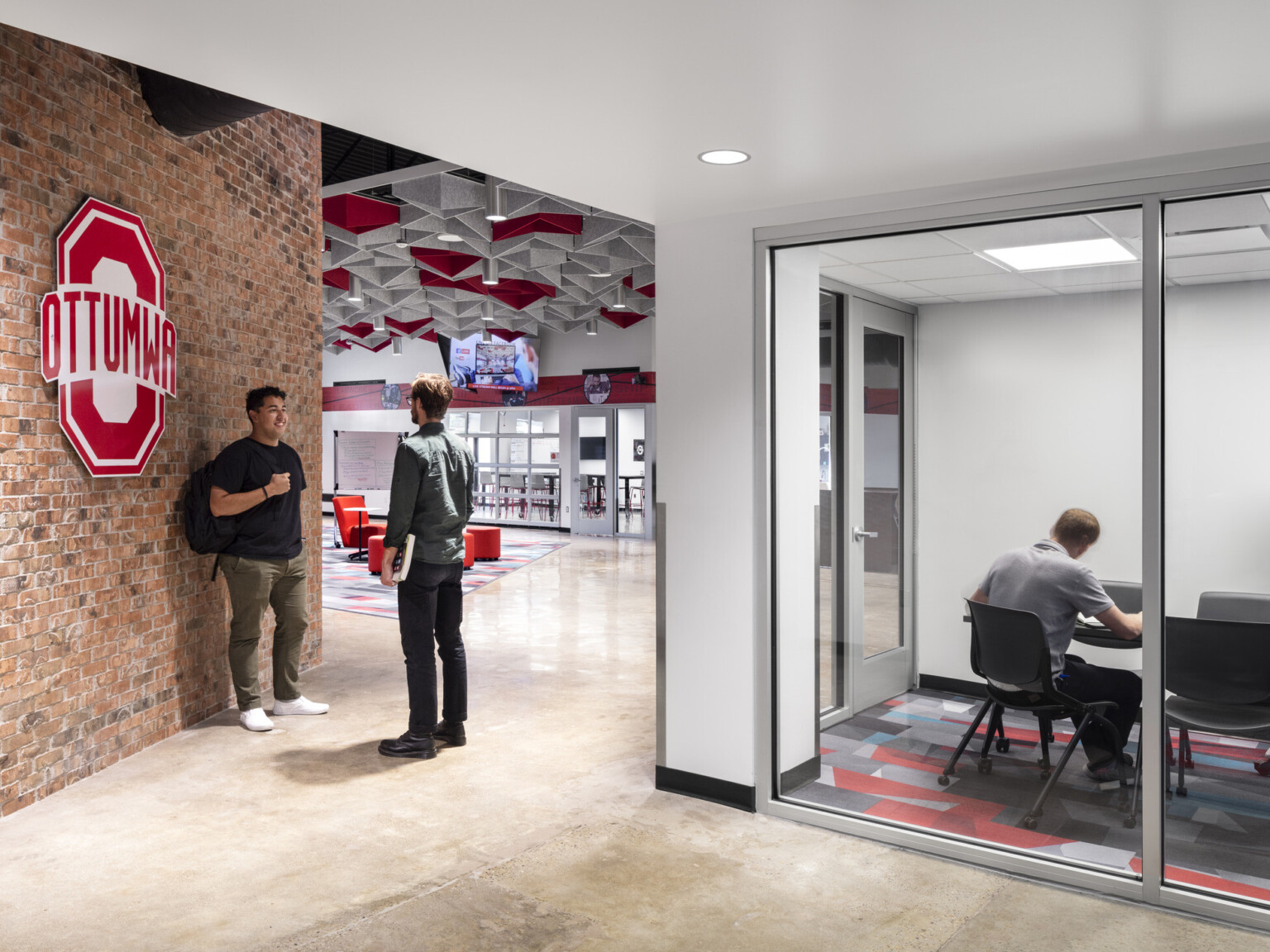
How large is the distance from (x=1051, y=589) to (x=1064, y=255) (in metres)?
1.15

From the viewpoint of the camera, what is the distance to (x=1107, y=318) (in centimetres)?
312

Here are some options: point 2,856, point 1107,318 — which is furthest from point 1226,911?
point 2,856

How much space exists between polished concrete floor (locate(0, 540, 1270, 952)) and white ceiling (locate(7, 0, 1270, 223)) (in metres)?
2.37

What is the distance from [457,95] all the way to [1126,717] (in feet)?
9.38

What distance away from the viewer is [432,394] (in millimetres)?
4520

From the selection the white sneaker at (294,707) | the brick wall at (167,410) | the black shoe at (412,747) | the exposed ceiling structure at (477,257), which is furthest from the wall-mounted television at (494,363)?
the black shoe at (412,747)

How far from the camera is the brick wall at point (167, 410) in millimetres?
3689

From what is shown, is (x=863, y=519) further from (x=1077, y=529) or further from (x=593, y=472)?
(x=593, y=472)

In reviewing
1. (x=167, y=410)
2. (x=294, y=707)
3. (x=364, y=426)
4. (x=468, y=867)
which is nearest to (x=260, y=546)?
(x=167, y=410)

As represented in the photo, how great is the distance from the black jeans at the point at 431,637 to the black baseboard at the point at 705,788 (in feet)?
Answer: 3.69

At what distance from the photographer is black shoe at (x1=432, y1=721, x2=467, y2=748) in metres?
4.65

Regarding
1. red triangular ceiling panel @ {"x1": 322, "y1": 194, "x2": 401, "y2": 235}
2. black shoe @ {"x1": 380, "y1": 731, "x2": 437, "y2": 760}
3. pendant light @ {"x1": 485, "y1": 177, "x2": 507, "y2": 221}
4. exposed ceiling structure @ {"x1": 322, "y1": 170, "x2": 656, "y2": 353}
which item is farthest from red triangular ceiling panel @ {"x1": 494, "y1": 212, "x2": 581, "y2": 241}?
black shoe @ {"x1": 380, "y1": 731, "x2": 437, "y2": 760}

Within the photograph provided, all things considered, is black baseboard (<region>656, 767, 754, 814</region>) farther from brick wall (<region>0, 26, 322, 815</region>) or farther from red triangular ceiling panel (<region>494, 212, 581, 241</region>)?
red triangular ceiling panel (<region>494, 212, 581, 241</region>)

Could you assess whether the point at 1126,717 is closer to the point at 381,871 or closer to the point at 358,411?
the point at 381,871
